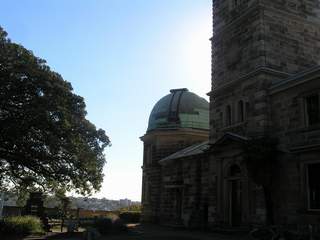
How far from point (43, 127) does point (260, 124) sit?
1003 centimetres

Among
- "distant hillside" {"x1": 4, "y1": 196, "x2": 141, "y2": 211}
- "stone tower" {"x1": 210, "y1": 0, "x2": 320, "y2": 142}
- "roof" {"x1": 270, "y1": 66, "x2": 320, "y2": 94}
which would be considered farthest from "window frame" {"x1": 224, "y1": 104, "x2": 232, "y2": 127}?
"distant hillside" {"x1": 4, "y1": 196, "x2": 141, "y2": 211}

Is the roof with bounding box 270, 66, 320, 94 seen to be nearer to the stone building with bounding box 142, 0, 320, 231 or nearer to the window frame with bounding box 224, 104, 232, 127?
the stone building with bounding box 142, 0, 320, 231

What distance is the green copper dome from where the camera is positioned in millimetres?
35188

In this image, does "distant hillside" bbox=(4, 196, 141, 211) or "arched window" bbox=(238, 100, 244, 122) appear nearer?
"arched window" bbox=(238, 100, 244, 122)

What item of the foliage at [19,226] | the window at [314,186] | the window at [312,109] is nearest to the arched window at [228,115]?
the window at [312,109]

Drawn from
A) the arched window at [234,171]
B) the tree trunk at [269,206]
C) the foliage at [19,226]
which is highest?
the arched window at [234,171]

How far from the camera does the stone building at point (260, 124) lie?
17500 millimetres

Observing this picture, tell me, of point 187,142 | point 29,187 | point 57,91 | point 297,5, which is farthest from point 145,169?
point 297,5

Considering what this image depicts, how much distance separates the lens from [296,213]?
56.9ft

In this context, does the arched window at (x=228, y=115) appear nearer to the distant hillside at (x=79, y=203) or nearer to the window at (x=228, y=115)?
the window at (x=228, y=115)

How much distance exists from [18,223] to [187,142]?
17.7m

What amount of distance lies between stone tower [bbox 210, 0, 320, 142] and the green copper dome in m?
11.3

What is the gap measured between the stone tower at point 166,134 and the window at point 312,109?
1734cm

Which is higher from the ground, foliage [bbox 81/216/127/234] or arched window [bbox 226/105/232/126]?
arched window [bbox 226/105/232/126]
